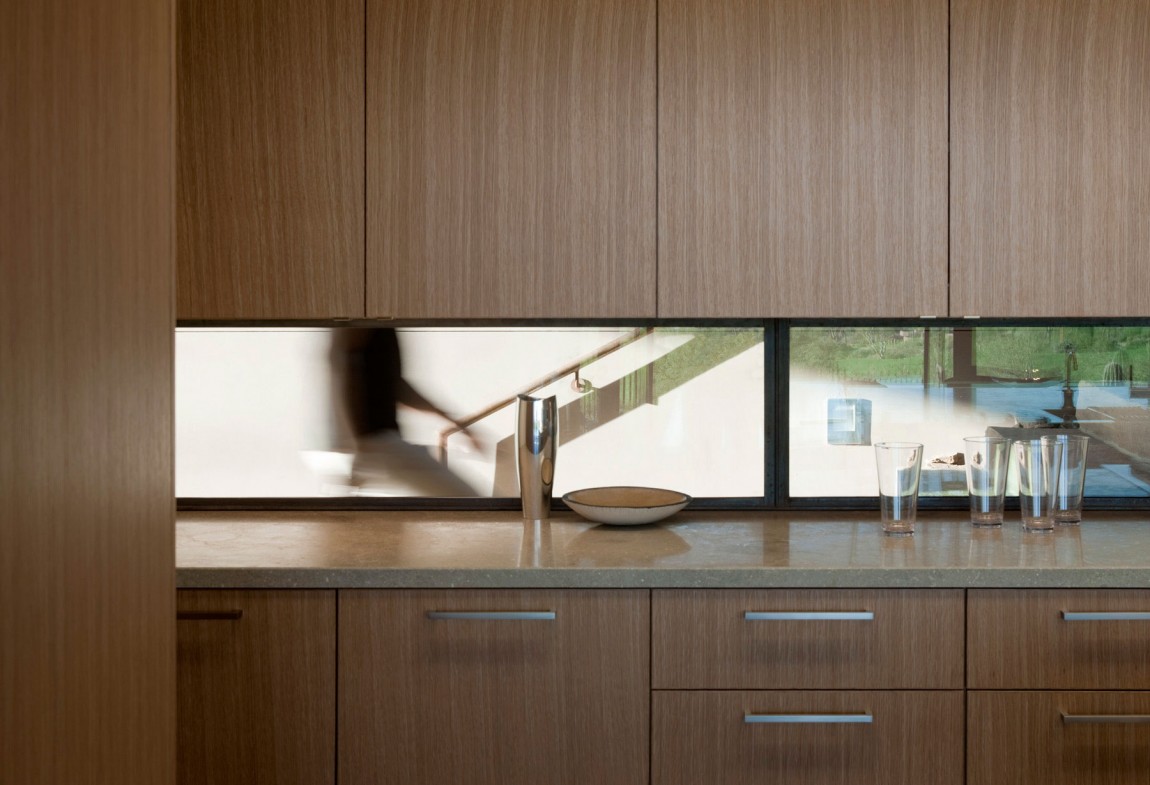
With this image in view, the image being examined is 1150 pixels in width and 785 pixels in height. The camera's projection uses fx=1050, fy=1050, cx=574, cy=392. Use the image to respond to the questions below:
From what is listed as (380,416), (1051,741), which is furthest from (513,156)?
(1051,741)

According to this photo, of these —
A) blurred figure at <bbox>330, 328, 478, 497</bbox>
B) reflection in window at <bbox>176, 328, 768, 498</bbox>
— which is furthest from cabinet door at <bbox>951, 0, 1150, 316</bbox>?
blurred figure at <bbox>330, 328, 478, 497</bbox>

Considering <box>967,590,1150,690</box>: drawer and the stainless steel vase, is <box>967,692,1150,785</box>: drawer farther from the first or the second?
the stainless steel vase

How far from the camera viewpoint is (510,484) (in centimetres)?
271

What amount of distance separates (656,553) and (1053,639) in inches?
30.5

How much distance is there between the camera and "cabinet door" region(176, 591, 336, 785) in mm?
2027

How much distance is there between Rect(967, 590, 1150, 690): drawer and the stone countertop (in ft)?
0.12

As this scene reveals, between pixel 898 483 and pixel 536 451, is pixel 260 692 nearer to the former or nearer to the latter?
pixel 536 451

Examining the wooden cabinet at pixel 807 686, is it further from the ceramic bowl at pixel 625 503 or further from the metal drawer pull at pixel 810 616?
the ceramic bowl at pixel 625 503

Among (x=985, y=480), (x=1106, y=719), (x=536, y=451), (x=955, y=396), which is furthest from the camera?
(x=955, y=396)

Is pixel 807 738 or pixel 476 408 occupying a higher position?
pixel 476 408

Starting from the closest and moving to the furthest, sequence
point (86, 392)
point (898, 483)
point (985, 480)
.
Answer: point (86, 392) → point (898, 483) → point (985, 480)

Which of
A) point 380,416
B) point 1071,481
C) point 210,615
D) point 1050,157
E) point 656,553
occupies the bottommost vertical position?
point 210,615

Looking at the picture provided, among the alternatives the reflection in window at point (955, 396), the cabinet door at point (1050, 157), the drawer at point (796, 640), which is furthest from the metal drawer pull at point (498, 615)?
the cabinet door at point (1050, 157)

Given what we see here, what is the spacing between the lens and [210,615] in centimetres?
202
